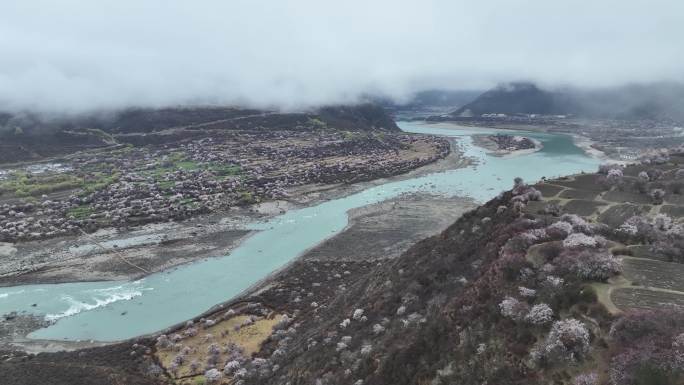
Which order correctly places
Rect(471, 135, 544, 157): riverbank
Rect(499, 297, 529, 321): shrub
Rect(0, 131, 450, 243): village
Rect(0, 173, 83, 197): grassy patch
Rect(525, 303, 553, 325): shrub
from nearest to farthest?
Rect(525, 303, 553, 325): shrub
Rect(499, 297, 529, 321): shrub
Rect(0, 131, 450, 243): village
Rect(0, 173, 83, 197): grassy patch
Rect(471, 135, 544, 157): riverbank

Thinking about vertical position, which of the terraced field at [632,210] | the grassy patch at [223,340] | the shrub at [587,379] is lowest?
the grassy patch at [223,340]

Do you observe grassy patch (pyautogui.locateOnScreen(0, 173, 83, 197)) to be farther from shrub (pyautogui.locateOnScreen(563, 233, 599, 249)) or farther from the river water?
shrub (pyautogui.locateOnScreen(563, 233, 599, 249))

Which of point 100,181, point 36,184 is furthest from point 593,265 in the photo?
point 36,184

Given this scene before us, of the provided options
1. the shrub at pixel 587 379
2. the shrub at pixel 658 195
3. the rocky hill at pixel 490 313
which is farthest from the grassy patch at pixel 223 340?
the shrub at pixel 658 195

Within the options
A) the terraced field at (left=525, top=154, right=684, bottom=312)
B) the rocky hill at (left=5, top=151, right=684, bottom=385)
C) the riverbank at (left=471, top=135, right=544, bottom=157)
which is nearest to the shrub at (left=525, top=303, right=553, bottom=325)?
the rocky hill at (left=5, top=151, right=684, bottom=385)

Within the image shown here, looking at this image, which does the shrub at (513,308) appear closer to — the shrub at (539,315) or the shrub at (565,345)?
the shrub at (539,315)

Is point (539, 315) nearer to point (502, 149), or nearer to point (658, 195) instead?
point (658, 195)

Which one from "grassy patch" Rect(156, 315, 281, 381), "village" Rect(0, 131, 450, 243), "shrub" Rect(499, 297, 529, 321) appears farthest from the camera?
"village" Rect(0, 131, 450, 243)

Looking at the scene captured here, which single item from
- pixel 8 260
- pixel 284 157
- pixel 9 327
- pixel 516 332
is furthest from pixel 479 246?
pixel 284 157

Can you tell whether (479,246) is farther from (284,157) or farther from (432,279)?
(284,157)
